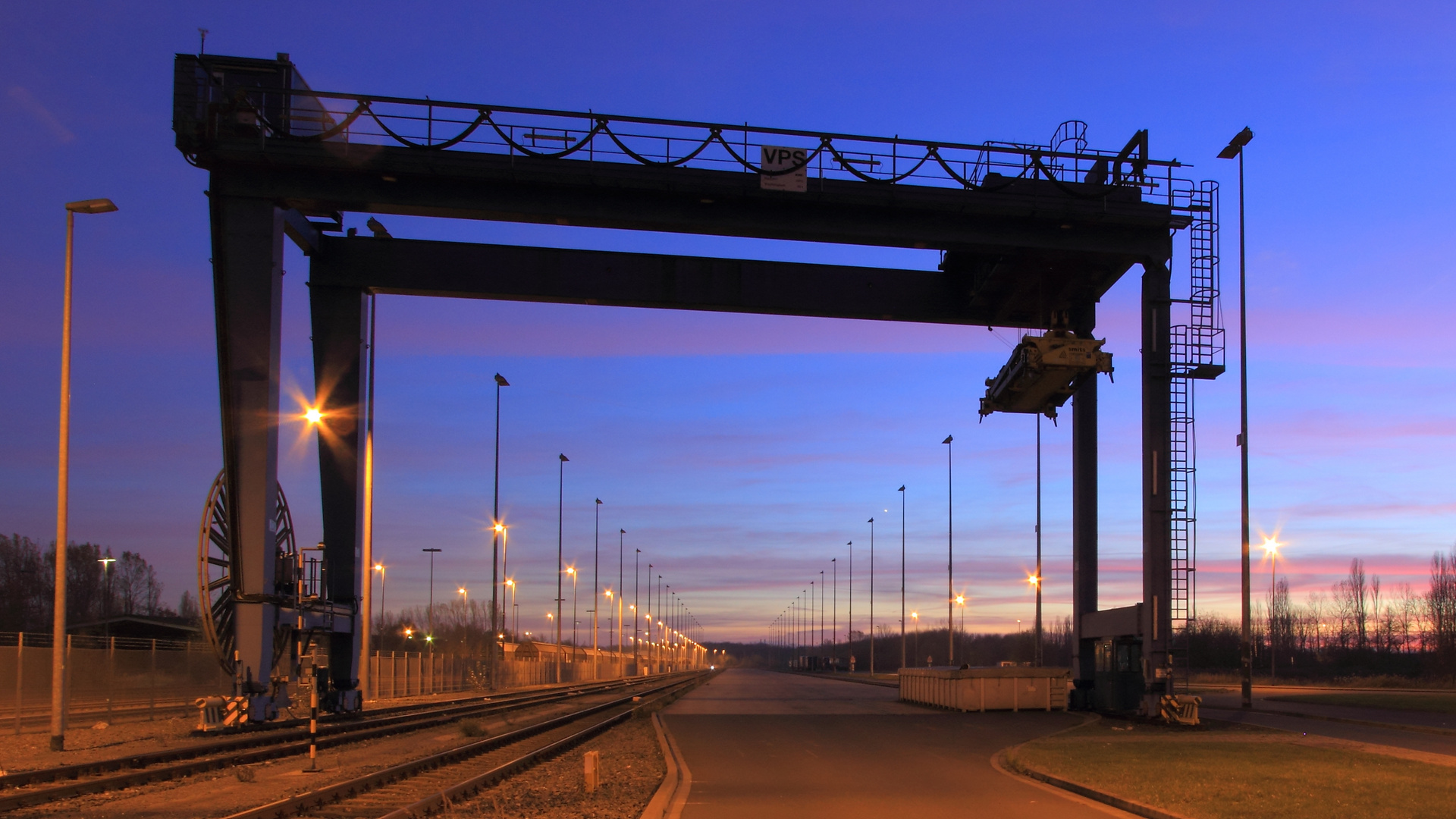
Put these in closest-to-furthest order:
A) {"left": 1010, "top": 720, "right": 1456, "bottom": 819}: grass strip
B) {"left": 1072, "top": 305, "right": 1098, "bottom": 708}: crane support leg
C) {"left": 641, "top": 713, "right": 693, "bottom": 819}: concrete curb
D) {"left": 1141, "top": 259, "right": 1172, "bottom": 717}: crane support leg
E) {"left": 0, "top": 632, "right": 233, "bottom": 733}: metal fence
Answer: {"left": 1010, "top": 720, "right": 1456, "bottom": 819}: grass strip
{"left": 641, "top": 713, "right": 693, "bottom": 819}: concrete curb
{"left": 1141, "top": 259, "right": 1172, "bottom": 717}: crane support leg
{"left": 0, "top": 632, "right": 233, "bottom": 733}: metal fence
{"left": 1072, "top": 305, "right": 1098, "bottom": 708}: crane support leg

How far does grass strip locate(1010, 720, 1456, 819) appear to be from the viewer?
40.7ft

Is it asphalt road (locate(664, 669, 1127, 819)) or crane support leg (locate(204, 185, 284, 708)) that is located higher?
crane support leg (locate(204, 185, 284, 708))

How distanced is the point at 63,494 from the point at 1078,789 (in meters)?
19.8

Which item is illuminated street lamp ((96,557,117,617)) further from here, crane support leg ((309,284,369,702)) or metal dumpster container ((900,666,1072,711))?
metal dumpster container ((900,666,1072,711))

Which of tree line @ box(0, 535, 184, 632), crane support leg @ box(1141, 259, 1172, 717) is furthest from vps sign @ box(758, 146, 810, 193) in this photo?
tree line @ box(0, 535, 184, 632)

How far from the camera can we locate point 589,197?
24.7 metres

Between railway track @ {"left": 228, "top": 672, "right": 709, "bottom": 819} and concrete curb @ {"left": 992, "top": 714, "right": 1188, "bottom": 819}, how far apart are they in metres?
8.07

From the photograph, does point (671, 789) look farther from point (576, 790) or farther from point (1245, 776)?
point (1245, 776)

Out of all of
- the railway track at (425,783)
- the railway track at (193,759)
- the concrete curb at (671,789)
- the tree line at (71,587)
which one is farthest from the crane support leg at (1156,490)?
the tree line at (71,587)

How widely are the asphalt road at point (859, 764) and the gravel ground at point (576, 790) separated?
0.74 m

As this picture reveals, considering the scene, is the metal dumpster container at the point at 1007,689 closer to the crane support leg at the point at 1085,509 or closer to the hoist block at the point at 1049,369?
the crane support leg at the point at 1085,509

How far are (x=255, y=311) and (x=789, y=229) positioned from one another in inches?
473

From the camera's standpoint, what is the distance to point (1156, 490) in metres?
26.0

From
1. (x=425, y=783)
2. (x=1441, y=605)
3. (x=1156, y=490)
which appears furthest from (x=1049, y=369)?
(x=1441, y=605)
